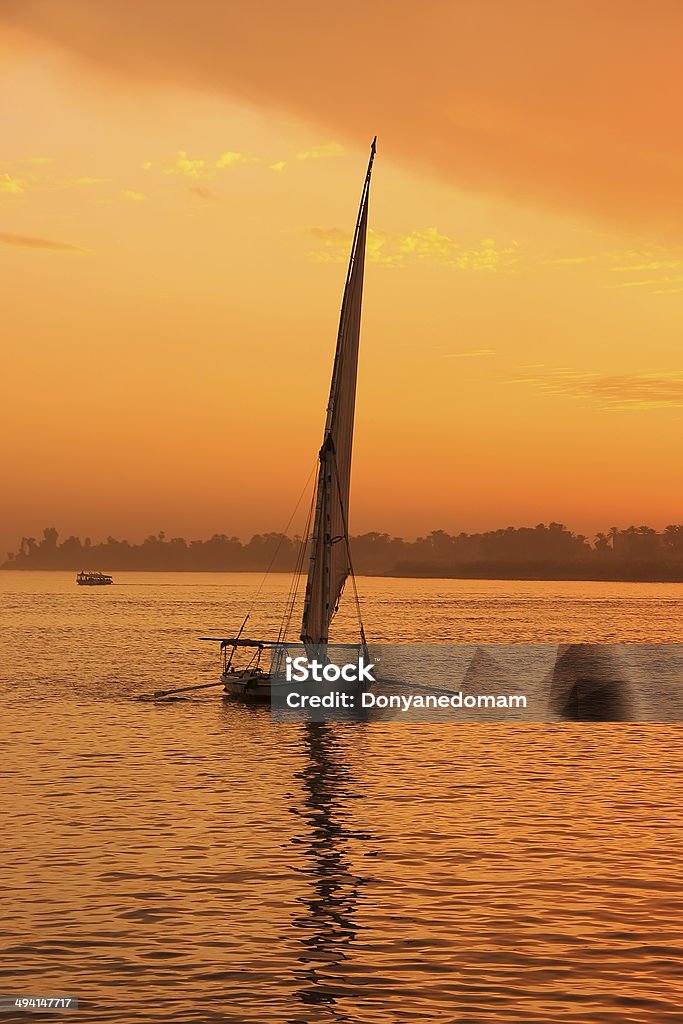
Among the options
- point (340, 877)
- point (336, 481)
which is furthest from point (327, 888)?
point (336, 481)

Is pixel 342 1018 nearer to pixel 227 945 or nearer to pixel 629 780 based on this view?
pixel 227 945

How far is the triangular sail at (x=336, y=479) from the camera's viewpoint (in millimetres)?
63125

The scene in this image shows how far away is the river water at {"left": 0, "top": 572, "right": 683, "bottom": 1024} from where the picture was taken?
22188mm

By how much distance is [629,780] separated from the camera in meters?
47.1

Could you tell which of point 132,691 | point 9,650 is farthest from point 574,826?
point 9,650

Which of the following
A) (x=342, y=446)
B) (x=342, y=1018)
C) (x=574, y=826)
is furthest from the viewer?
(x=342, y=446)

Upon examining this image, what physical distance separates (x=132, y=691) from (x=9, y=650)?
170ft

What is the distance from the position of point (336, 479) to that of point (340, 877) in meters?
36.3

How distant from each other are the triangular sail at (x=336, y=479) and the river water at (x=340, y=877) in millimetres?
6902

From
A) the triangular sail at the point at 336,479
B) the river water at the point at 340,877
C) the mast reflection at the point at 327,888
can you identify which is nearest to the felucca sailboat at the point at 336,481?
the triangular sail at the point at 336,479

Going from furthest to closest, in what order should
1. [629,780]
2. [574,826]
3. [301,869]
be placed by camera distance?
[629,780], [574,826], [301,869]

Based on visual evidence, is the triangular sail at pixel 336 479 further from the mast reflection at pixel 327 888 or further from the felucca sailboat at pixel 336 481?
the mast reflection at pixel 327 888

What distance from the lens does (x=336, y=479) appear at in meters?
65.1

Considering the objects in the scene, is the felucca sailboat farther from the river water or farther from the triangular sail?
the river water
